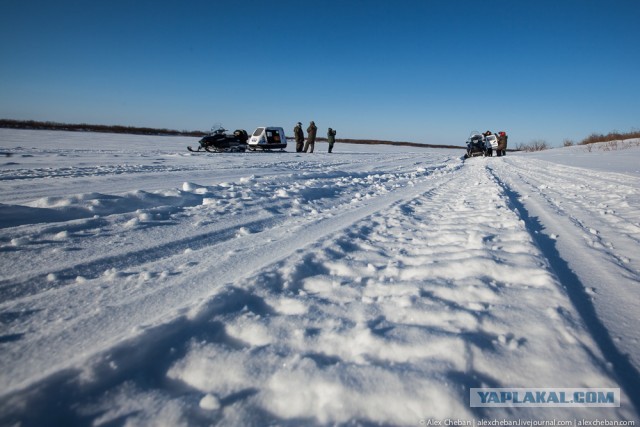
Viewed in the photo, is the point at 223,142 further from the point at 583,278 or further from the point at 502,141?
the point at 502,141

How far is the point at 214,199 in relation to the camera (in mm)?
5102

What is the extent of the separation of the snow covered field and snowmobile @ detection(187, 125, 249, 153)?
14.5m

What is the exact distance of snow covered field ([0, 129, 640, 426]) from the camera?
1.33 metres

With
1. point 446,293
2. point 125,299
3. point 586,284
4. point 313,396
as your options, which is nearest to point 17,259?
→ point 125,299

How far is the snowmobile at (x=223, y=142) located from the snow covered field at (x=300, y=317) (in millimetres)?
14523

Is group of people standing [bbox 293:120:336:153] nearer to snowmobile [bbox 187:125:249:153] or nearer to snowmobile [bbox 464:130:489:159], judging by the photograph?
snowmobile [bbox 187:125:249:153]

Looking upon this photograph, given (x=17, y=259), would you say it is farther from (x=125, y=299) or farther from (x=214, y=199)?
(x=214, y=199)

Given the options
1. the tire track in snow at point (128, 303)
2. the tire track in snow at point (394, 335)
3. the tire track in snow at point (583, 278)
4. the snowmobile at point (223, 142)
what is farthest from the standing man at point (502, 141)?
A: the tire track in snow at point (128, 303)

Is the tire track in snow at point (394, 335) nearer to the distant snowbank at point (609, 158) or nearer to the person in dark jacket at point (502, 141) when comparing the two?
the distant snowbank at point (609, 158)

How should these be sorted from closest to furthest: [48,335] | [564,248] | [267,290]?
1. [48,335]
2. [267,290]
3. [564,248]

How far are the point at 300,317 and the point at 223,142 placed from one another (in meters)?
17.9

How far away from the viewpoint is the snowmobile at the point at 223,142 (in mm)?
17781

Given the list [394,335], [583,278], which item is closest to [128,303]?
[394,335]

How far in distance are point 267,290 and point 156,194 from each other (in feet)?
11.8
